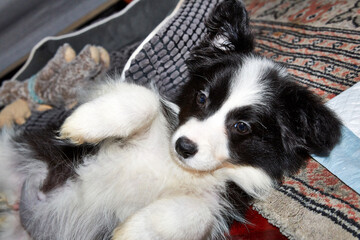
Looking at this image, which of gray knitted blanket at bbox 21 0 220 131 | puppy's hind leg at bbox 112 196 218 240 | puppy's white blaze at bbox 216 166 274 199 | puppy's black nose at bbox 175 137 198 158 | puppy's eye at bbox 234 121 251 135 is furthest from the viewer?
gray knitted blanket at bbox 21 0 220 131

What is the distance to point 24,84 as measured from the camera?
3.22 m

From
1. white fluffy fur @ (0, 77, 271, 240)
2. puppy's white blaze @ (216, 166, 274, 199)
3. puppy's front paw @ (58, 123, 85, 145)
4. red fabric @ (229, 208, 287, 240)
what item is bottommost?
red fabric @ (229, 208, 287, 240)

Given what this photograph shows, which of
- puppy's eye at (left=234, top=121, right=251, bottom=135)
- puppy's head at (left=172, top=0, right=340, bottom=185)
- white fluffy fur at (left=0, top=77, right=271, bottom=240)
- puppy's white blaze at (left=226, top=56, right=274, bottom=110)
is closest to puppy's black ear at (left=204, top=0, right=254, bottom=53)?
puppy's head at (left=172, top=0, right=340, bottom=185)

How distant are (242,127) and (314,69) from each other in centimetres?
87

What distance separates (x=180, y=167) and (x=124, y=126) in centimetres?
43

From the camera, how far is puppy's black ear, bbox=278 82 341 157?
1780mm

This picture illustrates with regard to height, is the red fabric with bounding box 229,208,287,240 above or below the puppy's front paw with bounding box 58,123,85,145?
below

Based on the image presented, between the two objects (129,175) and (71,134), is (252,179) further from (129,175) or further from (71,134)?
(71,134)

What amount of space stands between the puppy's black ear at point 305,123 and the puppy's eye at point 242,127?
0.21 meters

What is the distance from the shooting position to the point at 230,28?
83.3 inches

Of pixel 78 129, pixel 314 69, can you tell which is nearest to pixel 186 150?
pixel 78 129

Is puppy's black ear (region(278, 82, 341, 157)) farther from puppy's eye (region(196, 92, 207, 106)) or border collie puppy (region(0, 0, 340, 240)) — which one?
puppy's eye (region(196, 92, 207, 106))

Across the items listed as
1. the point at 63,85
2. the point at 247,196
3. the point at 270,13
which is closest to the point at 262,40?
the point at 270,13

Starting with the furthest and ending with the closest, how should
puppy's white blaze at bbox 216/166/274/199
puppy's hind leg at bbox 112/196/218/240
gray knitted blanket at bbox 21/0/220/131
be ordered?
gray knitted blanket at bbox 21/0/220/131 → puppy's white blaze at bbox 216/166/274/199 → puppy's hind leg at bbox 112/196/218/240
